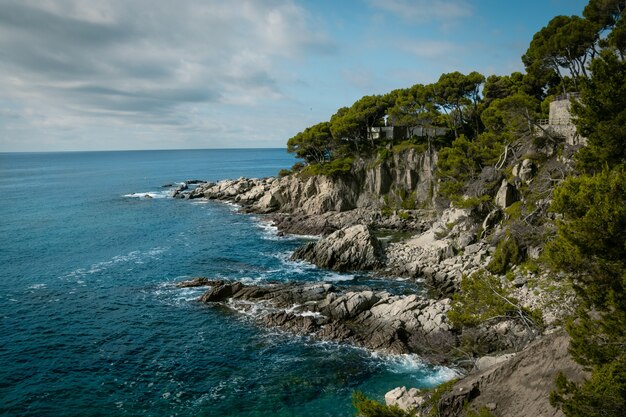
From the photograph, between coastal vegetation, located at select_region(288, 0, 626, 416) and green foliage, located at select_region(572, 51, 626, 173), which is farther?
green foliage, located at select_region(572, 51, 626, 173)

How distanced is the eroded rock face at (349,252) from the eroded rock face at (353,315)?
866 centimetres

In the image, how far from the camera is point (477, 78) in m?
67.3

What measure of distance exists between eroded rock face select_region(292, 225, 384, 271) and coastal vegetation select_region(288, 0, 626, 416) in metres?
11.2

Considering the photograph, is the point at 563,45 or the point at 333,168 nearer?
the point at 563,45

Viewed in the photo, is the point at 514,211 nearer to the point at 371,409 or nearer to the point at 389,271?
the point at 389,271

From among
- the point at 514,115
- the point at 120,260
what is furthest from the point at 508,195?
the point at 120,260

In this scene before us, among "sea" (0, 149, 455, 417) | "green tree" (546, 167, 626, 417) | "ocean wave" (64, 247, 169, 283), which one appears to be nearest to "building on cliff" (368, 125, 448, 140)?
"sea" (0, 149, 455, 417)

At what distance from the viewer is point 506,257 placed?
39906mm

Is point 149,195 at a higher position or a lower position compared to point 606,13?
lower

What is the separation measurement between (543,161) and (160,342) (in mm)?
40892

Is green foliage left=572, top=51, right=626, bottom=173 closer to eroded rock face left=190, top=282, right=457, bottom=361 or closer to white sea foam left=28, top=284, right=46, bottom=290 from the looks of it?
eroded rock face left=190, top=282, right=457, bottom=361

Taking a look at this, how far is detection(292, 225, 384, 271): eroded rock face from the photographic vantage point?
48406 millimetres

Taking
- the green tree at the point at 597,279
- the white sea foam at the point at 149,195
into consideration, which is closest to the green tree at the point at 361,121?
the white sea foam at the point at 149,195

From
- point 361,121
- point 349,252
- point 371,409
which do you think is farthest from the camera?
point 361,121
